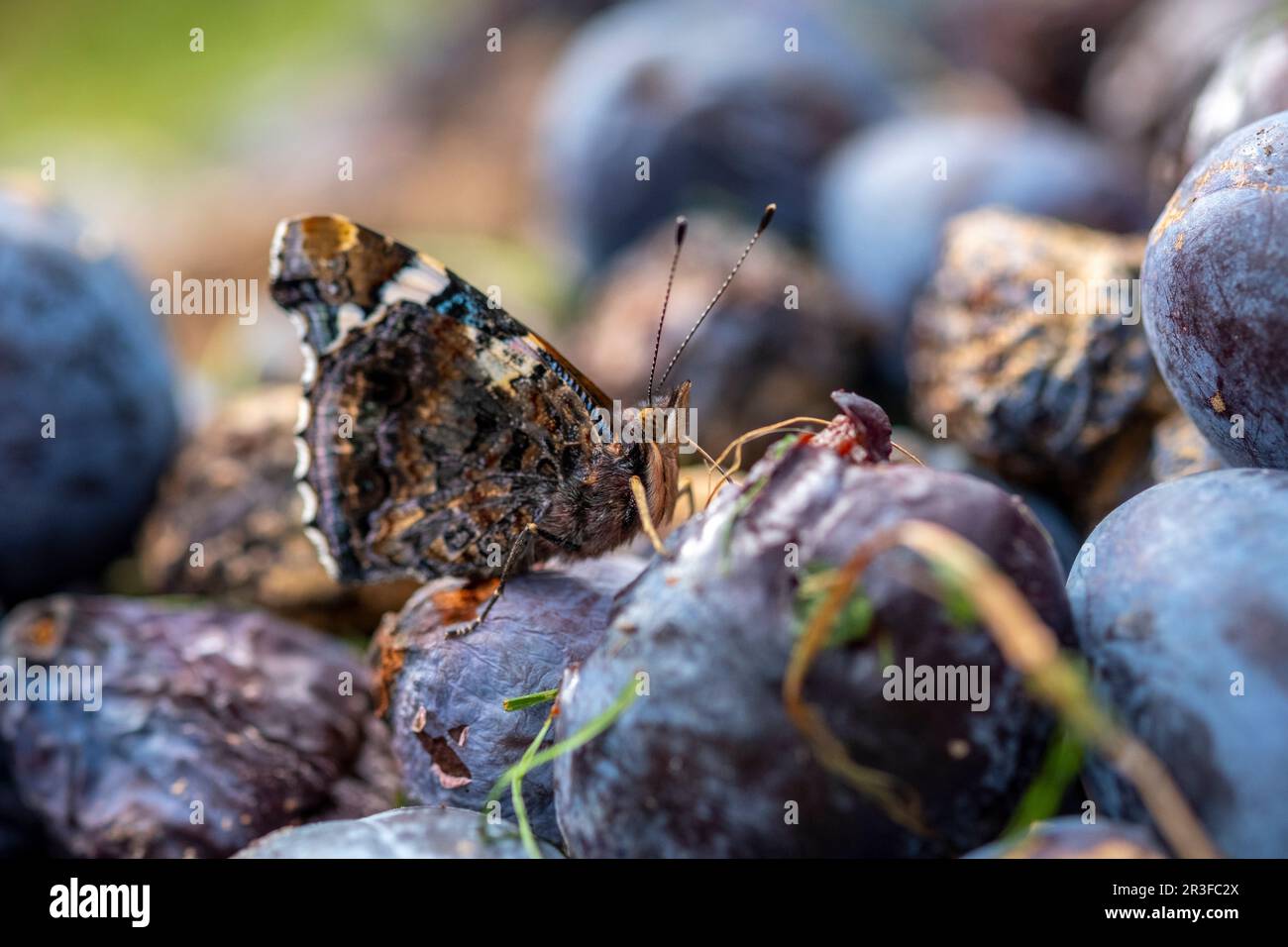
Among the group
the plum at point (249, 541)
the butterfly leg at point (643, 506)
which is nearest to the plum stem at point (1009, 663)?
the butterfly leg at point (643, 506)

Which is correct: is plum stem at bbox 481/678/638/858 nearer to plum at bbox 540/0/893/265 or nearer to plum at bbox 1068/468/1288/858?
plum at bbox 1068/468/1288/858

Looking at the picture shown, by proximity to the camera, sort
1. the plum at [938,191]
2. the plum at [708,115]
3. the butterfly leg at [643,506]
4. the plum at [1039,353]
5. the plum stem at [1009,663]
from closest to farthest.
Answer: the plum stem at [1009,663] → the butterfly leg at [643,506] → the plum at [1039,353] → the plum at [938,191] → the plum at [708,115]

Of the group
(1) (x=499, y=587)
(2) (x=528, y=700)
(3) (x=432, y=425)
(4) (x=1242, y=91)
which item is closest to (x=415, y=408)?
(3) (x=432, y=425)

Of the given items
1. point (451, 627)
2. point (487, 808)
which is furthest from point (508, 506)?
point (487, 808)

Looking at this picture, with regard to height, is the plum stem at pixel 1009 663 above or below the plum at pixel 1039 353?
below

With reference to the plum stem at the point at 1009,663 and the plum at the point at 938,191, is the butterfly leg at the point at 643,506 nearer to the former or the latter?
the plum stem at the point at 1009,663

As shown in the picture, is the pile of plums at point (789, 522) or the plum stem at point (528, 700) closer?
the pile of plums at point (789, 522)

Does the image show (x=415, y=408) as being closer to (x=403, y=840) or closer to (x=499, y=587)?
(x=499, y=587)

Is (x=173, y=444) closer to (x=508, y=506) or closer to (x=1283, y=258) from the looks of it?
(x=508, y=506)
